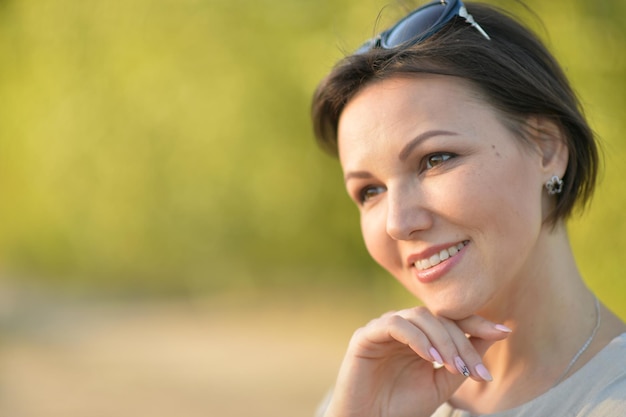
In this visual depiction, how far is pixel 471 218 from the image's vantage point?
2.02 m

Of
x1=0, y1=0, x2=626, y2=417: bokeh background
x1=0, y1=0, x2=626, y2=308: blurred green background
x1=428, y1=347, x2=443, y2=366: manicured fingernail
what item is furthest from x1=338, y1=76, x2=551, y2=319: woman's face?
x1=0, y1=0, x2=626, y2=308: blurred green background

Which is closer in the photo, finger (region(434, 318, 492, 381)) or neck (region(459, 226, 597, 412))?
finger (region(434, 318, 492, 381))

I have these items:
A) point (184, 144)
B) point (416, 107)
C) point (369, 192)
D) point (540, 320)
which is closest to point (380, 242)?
point (369, 192)

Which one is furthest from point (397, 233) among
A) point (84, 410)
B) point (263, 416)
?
point (84, 410)

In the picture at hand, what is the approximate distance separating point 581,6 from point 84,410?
4.80 m

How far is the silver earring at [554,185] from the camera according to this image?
87.3 inches

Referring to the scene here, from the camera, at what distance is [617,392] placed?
191 cm

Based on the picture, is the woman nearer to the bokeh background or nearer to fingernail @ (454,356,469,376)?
fingernail @ (454,356,469,376)

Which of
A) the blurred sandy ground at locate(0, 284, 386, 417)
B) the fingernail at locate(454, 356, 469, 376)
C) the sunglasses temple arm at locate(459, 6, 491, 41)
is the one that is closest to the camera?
the fingernail at locate(454, 356, 469, 376)

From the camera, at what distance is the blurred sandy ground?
6680 millimetres

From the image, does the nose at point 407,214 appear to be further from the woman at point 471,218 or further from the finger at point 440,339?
the finger at point 440,339

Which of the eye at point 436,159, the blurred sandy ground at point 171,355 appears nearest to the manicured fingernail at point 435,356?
the eye at point 436,159

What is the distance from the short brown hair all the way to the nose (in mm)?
307

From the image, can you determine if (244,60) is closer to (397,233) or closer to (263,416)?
(263,416)
